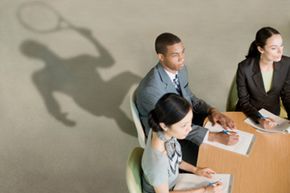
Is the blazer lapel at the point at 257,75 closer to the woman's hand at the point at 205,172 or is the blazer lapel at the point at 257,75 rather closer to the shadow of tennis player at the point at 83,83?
the woman's hand at the point at 205,172

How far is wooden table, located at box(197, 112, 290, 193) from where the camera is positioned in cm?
205

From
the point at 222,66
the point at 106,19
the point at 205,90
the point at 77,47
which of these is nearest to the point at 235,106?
the point at 205,90

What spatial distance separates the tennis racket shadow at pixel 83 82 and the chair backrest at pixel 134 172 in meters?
1.51

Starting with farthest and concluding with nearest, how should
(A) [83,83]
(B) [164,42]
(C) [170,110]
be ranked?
1. (A) [83,83]
2. (B) [164,42]
3. (C) [170,110]

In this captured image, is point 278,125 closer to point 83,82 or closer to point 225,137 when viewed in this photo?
point 225,137

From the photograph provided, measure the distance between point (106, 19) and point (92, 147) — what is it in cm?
239

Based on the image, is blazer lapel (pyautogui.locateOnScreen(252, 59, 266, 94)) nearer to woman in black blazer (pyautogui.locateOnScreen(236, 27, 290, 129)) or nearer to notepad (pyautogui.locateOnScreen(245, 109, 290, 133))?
Answer: woman in black blazer (pyautogui.locateOnScreen(236, 27, 290, 129))

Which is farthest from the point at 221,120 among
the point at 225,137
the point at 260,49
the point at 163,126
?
the point at 163,126

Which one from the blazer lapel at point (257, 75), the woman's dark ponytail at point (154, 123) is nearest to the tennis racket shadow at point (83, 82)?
the blazer lapel at point (257, 75)

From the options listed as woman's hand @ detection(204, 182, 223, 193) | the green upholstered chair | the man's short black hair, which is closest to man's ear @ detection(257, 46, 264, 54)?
the green upholstered chair

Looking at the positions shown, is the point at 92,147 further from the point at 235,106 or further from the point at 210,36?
the point at 210,36

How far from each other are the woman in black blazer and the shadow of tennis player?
4.09ft

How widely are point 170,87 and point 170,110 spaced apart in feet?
2.37

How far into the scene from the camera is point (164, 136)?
1.99 m
